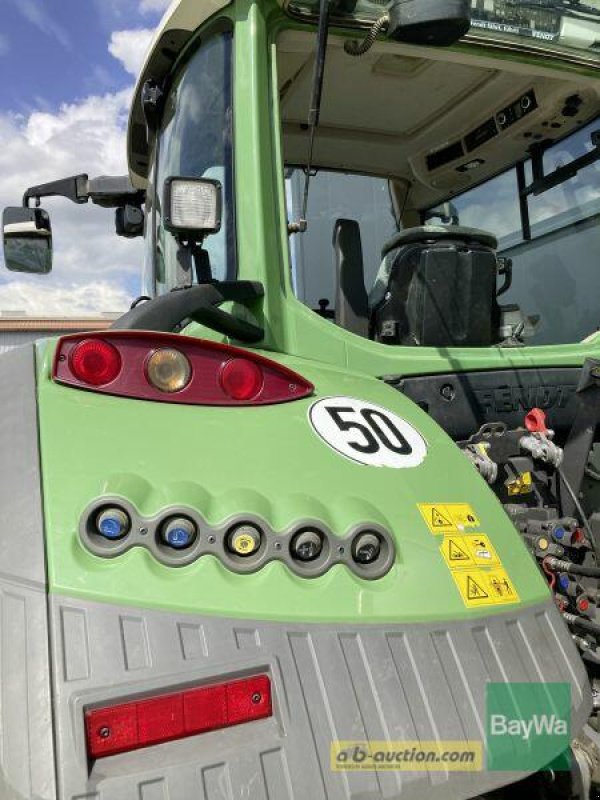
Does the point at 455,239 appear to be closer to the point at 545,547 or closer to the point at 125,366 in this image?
the point at 545,547

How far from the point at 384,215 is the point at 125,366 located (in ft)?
10.3

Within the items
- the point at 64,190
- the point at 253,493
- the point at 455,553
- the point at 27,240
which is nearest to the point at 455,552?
the point at 455,553

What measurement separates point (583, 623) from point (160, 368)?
1.33 metres

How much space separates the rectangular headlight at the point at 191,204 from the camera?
69.2 inches

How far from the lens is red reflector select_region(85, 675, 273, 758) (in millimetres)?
937

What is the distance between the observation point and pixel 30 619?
3.28 ft

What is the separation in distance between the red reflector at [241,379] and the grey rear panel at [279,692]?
0.55 metres

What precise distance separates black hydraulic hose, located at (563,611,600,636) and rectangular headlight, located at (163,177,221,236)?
1478mm

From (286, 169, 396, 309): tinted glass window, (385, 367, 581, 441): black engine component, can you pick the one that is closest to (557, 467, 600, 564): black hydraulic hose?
(385, 367, 581, 441): black engine component

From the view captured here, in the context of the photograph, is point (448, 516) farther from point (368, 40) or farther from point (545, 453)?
point (368, 40)

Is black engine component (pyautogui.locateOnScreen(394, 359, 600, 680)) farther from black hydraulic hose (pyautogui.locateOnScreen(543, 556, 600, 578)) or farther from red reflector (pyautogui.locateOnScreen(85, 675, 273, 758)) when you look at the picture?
red reflector (pyautogui.locateOnScreen(85, 675, 273, 758))

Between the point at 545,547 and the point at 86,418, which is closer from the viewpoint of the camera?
the point at 86,418

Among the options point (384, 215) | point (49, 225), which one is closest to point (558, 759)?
point (49, 225)

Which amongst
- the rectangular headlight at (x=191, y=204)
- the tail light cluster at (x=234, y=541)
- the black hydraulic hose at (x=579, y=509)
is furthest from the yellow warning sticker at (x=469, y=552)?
the rectangular headlight at (x=191, y=204)
